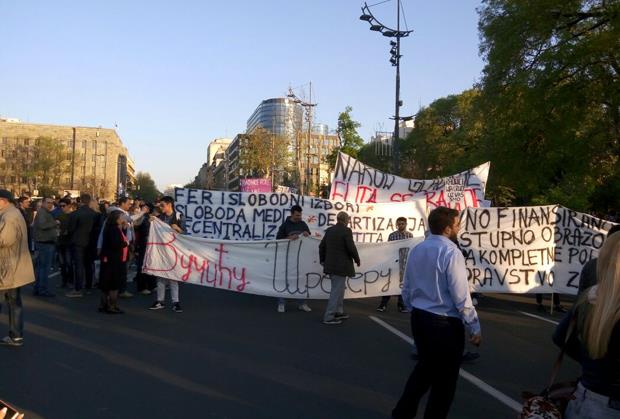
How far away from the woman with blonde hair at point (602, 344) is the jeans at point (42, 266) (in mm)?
11613

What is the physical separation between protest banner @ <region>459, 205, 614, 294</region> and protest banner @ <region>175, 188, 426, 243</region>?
4.62 ft

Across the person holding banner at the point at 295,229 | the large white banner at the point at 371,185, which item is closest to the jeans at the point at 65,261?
the person holding banner at the point at 295,229

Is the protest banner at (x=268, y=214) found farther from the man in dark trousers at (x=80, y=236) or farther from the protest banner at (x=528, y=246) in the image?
the man in dark trousers at (x=80, y=236)

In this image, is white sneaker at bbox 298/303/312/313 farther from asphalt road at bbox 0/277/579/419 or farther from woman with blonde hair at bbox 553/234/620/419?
woman with blonde hair at bbox 553/234/620/419

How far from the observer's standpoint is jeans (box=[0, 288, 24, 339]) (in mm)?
7793

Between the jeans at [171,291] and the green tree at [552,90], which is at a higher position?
the green tree at [552,90]

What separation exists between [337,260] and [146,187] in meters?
163

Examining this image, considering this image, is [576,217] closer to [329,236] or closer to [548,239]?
[548,239]

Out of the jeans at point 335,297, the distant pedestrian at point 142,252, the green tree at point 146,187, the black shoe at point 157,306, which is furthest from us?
the green tree at point 146,187

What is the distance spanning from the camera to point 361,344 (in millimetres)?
8617

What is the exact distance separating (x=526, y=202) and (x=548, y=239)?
1060 inches

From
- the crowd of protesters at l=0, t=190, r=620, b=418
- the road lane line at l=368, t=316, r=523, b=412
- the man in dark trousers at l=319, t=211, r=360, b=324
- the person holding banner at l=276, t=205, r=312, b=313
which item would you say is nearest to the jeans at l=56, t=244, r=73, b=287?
the crowd of protesters at l=0, t=190, r=620, b=418

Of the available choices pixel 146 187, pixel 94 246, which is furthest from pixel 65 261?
pixel 146 187

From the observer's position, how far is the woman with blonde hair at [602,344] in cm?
281
